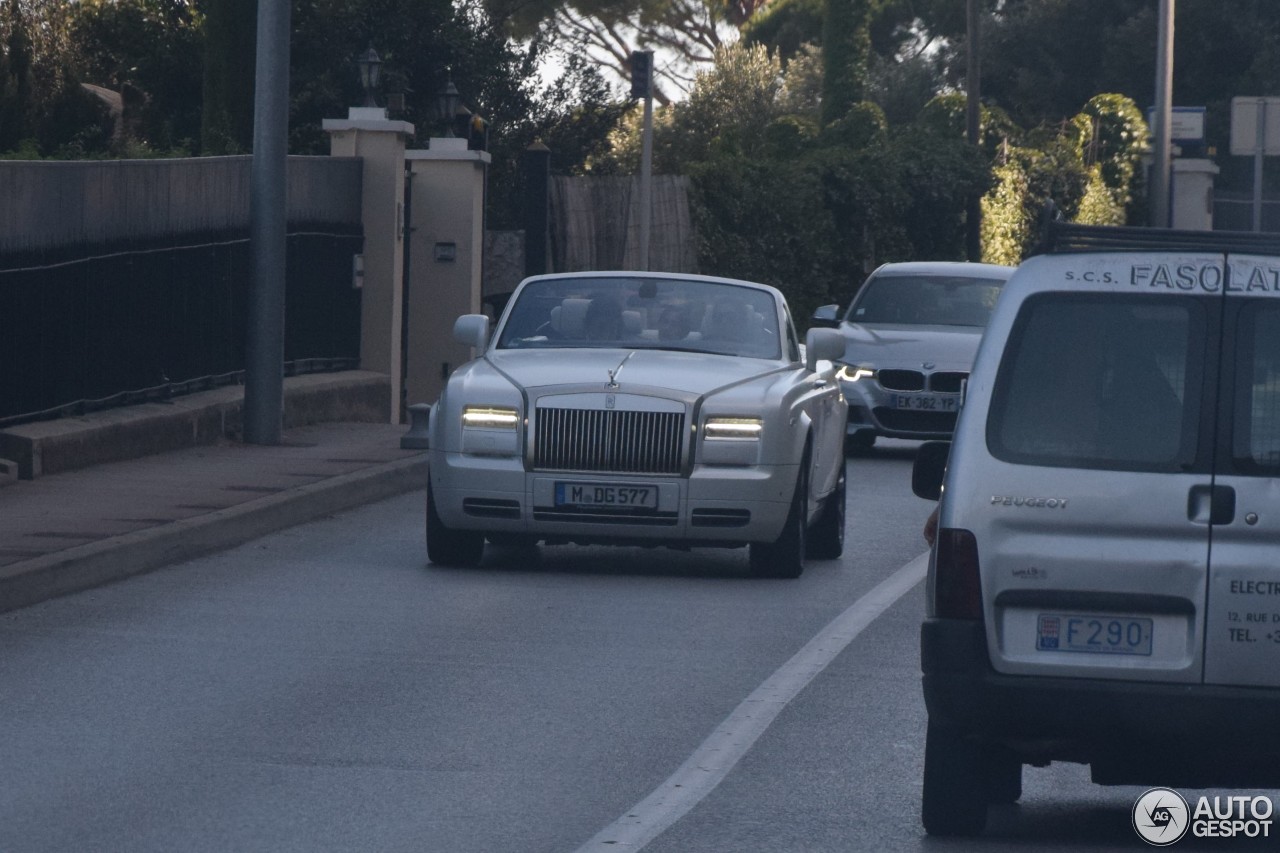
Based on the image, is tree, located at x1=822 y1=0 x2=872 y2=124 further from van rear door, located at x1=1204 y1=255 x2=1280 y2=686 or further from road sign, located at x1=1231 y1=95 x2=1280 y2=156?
van rear door, located at x1=1204 y1=255 x2=1280 y2=686

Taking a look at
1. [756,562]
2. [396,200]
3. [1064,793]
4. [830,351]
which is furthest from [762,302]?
[396,200]

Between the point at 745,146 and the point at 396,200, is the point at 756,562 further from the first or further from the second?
the point at 745,146

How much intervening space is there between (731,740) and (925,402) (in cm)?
1129

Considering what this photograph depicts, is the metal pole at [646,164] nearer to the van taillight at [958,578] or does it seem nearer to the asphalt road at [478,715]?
the asphalt road at [478,715]

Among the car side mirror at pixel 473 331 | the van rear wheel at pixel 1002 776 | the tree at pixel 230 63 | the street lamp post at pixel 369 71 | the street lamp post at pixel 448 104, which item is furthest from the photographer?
the tree at pixel 230 63

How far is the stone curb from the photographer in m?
10.6

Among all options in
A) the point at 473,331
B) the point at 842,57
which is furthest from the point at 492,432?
the point at 842,57

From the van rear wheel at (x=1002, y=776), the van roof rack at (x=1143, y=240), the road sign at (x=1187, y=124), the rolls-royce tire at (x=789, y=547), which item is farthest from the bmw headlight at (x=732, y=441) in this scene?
the road sign at (x=1187, y=124)

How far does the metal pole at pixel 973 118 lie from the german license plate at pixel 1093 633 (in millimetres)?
29760

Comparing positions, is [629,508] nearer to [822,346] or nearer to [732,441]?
[732,441]

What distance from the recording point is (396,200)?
2275cm

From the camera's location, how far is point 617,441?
11539mm

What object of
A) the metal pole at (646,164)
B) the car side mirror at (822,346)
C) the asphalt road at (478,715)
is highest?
the metal pole at (646,164)

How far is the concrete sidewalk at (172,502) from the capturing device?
1105cm
